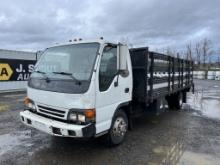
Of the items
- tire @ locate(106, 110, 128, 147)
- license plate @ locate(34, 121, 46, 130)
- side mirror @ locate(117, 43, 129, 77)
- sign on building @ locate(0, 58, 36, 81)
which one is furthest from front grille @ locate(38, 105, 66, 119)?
sign on building @ locate(0, 58, 36, 81)

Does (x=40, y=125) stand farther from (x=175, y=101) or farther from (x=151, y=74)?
(x=175, y=101)

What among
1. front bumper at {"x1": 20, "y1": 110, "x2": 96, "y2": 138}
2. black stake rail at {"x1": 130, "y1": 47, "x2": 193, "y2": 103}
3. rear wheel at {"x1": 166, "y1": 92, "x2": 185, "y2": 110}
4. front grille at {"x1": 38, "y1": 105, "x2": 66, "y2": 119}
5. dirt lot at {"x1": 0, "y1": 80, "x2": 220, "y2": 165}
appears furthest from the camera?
rear wheel at {"x1": 166, "y1": 92, "x2": 185, "y2": 110}

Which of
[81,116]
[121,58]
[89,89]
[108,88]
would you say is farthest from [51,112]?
[121,58]

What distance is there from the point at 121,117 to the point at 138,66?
1.37 meters

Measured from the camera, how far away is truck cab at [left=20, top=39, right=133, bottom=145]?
3971 mm

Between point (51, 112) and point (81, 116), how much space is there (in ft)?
2.30

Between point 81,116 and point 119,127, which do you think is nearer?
point 81,116

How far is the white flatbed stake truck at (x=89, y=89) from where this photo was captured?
3982 millimetres

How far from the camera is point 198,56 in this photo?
195 ft

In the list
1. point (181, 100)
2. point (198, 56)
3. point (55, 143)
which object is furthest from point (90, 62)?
point (198, 56)

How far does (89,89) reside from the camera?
13.0 feet

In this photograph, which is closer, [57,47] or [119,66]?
[119,66]

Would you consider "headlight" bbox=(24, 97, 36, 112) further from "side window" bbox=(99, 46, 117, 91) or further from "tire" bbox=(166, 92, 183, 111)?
"tire" bbox=(166, 92, 183, 111)

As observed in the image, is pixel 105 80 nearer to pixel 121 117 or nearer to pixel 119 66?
pixel 119 66
